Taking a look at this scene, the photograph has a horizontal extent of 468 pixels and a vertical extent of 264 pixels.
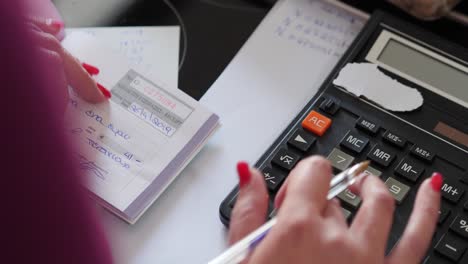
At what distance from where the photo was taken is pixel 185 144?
608 millimetres

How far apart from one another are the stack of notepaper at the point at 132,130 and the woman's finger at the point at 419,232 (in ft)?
0.71

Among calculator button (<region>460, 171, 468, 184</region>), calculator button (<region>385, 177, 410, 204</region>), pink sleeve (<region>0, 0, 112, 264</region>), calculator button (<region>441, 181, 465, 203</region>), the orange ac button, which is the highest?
calculator button (<region>460, 171, 468, 184</region>)

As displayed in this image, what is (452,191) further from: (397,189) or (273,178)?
(273,178)

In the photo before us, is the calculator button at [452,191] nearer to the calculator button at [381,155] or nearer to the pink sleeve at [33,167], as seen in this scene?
the calculator button at [381,155]

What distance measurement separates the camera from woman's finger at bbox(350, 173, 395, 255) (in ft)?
1.40

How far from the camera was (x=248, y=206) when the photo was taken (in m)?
0.46

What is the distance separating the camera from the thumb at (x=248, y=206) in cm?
46

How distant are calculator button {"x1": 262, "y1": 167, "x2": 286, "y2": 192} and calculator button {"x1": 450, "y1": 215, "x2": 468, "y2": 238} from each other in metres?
0.14

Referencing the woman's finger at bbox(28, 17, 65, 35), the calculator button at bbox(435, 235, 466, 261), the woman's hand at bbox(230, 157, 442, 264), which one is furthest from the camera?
the woman's finger at bbox(28, 17, 65, 35)

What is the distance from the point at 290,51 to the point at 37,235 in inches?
18.7

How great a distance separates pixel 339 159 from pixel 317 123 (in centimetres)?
4

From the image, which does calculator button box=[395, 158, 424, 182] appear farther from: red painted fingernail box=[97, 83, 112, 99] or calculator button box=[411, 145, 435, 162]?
red painted fingernail box=[97, 83, 112, 99]

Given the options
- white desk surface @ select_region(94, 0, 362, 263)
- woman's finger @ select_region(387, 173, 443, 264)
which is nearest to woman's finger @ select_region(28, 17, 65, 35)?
white desk surface @ select_region(94, 0, 362, 263)

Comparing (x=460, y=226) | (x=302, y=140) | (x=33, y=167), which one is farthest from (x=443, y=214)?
(x=33, y=167)
